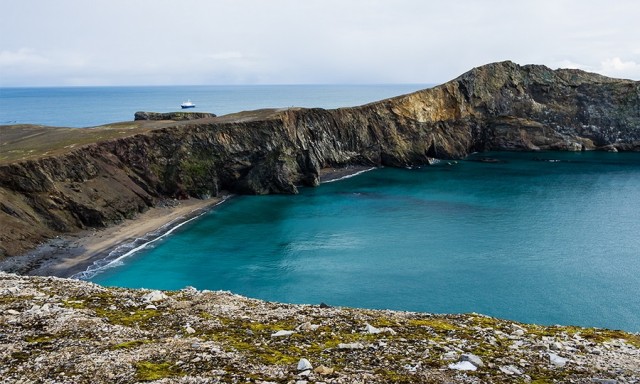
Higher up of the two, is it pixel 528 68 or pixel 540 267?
pixel 528 68

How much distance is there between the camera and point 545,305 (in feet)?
143

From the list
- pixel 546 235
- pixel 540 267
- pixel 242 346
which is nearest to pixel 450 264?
pixel 540 267

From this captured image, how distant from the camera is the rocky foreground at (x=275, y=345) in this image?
1396 centimetres

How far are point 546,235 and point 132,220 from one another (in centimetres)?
6041

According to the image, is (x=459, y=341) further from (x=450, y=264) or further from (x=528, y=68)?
(x=528, y=68)

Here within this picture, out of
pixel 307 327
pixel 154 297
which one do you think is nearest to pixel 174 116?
pixel 154 297

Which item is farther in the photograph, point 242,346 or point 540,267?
point 540,267

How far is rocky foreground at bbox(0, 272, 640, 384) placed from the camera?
45.8ft

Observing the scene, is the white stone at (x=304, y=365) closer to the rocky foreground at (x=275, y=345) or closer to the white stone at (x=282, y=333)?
the rocky foreground at (x=275, y=345)

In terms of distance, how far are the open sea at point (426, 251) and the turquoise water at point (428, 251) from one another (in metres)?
0.19

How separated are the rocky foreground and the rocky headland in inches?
2.8

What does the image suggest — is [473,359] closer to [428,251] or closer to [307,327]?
[307,327]

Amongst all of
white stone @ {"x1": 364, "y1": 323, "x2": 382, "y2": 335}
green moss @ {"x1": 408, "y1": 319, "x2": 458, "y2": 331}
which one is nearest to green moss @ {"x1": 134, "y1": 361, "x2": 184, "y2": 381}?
white stone @ {"x1": 364, "y1": 323, "x2": 382, "y2": 335}

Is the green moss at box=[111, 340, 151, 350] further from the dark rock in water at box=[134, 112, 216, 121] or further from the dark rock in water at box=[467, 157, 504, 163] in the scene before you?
the dark rock in water at box=[467, 157, 504, 163]
